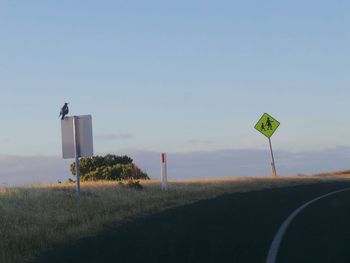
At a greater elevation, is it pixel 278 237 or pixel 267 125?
pixel 267 125

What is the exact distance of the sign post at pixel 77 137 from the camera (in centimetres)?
2061

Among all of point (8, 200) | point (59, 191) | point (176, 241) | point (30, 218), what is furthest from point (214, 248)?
point (59, 191)

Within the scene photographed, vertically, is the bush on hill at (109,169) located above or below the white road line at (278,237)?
above

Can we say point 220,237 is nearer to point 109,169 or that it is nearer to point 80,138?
point 80,138

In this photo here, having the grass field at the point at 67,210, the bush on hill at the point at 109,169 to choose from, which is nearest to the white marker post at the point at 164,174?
the grass field at the point at 67,210

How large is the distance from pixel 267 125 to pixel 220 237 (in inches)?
1079

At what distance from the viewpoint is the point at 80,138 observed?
814 inches

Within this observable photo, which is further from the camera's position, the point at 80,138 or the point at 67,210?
the point at 80,138

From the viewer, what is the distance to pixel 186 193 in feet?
74.7

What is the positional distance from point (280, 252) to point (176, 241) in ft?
7.19

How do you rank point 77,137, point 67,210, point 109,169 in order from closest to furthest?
point 67,210 → point 77,137 → point 109,169

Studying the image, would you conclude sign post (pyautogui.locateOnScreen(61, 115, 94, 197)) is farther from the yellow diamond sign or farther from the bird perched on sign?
the yellow diamond sign

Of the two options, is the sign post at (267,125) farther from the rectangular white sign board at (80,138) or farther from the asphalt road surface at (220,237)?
the asphalt road surface at (220,237)

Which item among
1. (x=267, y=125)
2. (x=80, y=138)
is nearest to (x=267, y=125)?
(x=267, y=125)
